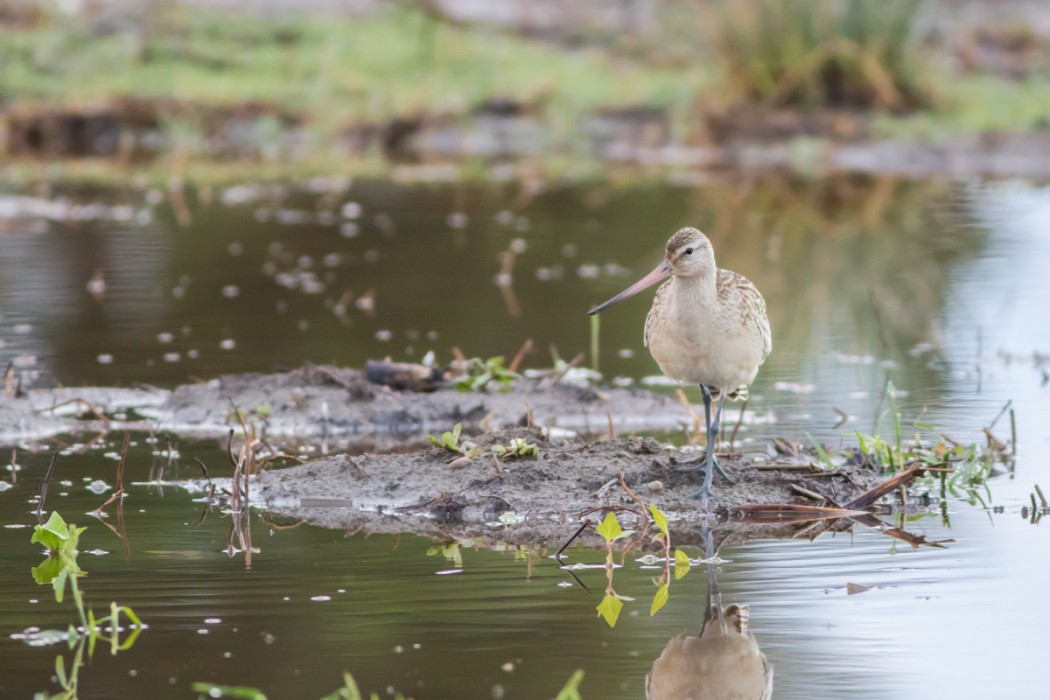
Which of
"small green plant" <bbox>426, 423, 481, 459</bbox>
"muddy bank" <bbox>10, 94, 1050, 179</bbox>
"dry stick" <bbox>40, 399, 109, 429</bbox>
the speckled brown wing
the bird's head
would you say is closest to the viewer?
the bird's head

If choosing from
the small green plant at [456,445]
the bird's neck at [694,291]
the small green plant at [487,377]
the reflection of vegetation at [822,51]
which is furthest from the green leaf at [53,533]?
the reflection of vegetation at [822,51]

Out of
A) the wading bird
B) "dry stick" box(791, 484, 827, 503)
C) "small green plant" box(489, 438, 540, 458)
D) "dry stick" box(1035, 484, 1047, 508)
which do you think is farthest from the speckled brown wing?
"dry stick" box(1035, 484, 1047, 508)

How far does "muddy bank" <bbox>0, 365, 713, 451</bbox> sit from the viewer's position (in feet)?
27.2

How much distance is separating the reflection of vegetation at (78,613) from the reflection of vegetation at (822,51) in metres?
15.1

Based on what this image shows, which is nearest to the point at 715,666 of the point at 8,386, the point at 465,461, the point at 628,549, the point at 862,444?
the point at 628,549

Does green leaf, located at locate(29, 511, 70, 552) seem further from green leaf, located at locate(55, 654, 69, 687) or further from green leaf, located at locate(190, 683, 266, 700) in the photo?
green leaf, located at locate(190, 683, 266, 700)

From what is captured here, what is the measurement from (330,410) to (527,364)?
166 cm

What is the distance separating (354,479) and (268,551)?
926mm

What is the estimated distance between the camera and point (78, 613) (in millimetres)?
5355

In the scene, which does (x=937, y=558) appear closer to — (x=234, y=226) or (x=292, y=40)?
(x=234, y=226)

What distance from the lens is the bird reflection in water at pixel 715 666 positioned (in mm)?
4719

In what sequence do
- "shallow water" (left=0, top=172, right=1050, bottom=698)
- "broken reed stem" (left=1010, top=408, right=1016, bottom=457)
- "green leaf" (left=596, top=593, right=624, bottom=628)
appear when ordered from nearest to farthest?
"shallow water" (left=0, top=172, right=1050, bottom=698), "green leaf" (left=596, top=593, right=624, bottom=628), "broken reed stem" (left=1010, top=408, right=1016, bottom=457)

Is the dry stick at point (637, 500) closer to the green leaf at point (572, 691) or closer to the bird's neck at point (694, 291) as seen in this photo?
the bird's neck at point (694, 291)

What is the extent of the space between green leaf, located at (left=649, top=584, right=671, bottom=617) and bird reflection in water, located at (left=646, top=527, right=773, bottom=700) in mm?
157
